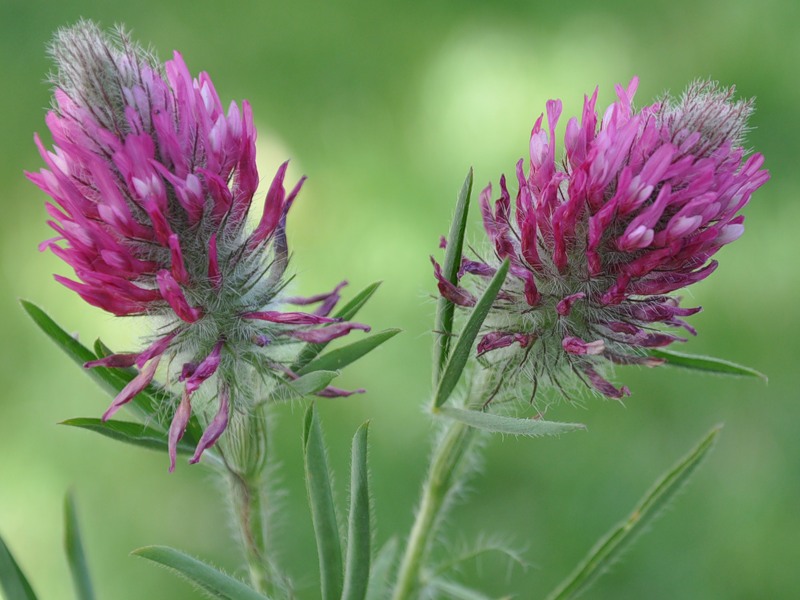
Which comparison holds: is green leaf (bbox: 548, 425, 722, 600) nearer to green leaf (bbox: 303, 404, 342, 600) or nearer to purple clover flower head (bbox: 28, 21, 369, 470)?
green leaf (bbox: 303, 404, 342, 600)

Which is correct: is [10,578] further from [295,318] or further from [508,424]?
[508,424]

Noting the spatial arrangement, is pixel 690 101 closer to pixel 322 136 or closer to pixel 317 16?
pixel 322 136

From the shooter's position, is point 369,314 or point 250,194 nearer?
point 250,194

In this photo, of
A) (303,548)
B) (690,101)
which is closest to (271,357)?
(690,101)

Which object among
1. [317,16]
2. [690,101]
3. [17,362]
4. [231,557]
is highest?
[317,16]

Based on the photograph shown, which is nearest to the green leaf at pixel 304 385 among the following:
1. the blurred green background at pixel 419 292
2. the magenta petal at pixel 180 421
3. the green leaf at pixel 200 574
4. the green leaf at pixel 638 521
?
the magenta petal at pixel 180 421
